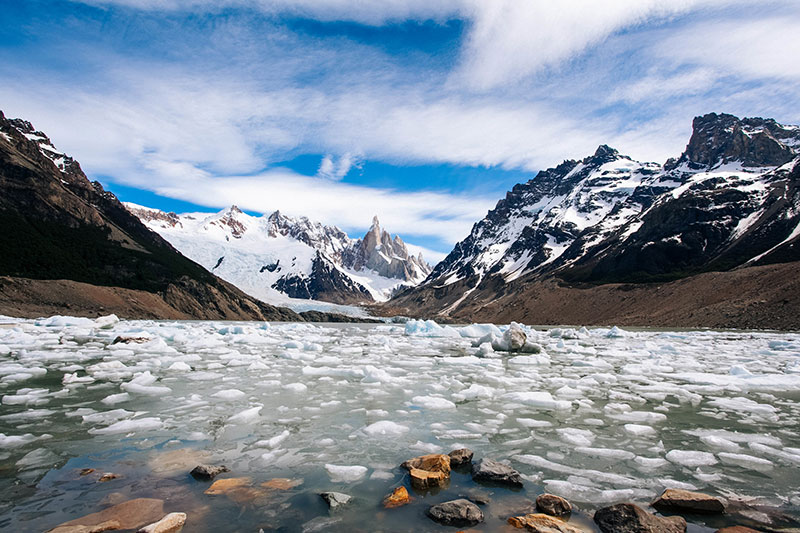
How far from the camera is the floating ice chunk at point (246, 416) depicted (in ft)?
26.2

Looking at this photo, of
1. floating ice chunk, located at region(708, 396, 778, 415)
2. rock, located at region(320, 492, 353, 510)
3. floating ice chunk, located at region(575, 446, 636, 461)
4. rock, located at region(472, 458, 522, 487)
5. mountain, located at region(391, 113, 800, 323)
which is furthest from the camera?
mountain, located at region(391, 113, 800, 323)

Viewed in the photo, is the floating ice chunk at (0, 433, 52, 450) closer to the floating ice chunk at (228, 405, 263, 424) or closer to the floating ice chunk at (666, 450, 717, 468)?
the floating ice chunk at (228, 405, 263, 424)

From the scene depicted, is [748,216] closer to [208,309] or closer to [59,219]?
[208,309]

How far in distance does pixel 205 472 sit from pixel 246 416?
10.3 feet

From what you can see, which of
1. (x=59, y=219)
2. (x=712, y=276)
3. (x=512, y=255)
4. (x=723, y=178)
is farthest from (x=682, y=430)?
(x=512, y=255)

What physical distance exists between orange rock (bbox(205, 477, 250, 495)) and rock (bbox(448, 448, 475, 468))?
2.76m

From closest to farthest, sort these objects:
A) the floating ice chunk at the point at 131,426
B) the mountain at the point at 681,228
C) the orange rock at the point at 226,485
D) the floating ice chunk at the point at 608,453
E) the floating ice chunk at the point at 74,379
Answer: the orange rock at the point at 226,485 → the floating ice chunk at the point at 608,453 → the floating ice chunk at the point at 131,426 → the floating ice chunk at the point at 74,379 → the mountain at the point at 681,228

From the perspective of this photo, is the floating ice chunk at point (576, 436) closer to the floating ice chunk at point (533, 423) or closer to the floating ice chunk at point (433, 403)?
the floating ice chunk at point (533, 423)

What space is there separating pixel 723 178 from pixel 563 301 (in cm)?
7094

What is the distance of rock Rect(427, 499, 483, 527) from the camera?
415cm

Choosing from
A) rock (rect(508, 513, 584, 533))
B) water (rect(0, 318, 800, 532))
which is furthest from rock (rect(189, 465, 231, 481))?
rock (rect(508, 513, 584, 533))

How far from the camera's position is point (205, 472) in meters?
5.19

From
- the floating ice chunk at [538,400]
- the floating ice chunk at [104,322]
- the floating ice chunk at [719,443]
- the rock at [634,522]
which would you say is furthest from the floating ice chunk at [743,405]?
the floating ice chunk at [104,322]

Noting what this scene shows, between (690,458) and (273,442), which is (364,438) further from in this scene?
(690,458)
